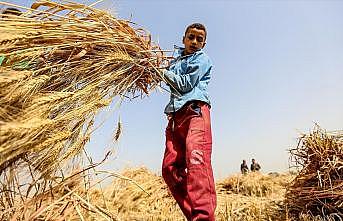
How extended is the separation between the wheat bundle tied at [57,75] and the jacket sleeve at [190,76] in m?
0.23

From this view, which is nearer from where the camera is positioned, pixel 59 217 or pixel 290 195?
pixel 59 217

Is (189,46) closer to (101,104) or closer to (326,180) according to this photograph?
(101,104)

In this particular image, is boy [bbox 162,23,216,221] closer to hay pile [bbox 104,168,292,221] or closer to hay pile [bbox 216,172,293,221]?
hay pile [bbox 104,168,292,221]

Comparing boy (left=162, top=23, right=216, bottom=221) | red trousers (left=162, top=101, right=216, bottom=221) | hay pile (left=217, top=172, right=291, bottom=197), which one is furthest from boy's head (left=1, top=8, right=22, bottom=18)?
hay pile (left=217, top=172, right=291, bottom=197)

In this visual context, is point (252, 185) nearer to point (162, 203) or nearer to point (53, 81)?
point (162, 203)

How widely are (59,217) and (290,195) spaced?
286cm

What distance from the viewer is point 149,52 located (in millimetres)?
2719

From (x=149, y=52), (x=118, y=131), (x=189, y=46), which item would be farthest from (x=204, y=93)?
(x=118, y=131)

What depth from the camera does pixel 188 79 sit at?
301 centimetres

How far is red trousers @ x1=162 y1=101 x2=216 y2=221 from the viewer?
2.85 m

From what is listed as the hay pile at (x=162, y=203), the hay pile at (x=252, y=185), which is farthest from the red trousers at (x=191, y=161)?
the hay pile at (x=252, y=185)

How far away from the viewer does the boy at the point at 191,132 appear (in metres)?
2.86

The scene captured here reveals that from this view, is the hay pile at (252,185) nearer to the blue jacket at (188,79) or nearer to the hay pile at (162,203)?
the hay pile at (162,203)

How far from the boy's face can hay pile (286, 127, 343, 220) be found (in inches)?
68.3
